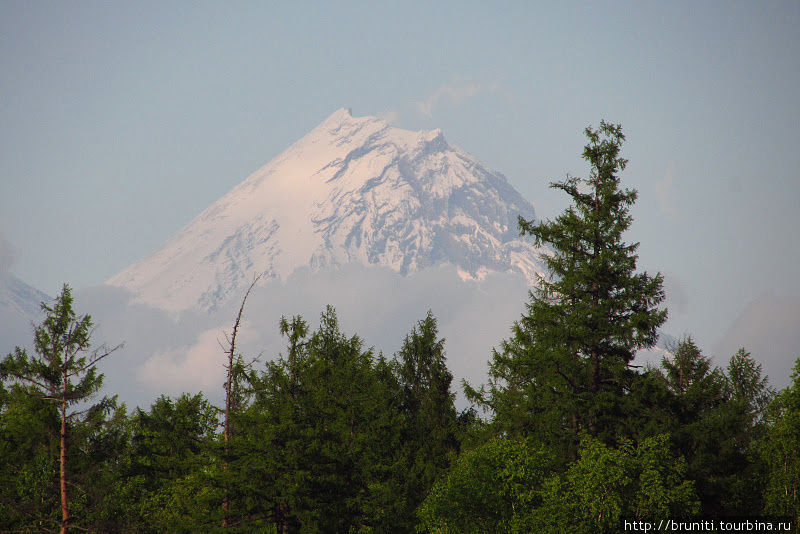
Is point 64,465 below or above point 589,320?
below

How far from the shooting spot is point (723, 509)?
110ft

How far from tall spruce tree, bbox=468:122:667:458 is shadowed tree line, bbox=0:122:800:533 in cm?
7

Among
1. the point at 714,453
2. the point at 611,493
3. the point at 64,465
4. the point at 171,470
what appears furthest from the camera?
the point at 171,470

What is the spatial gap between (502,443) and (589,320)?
20.1 feet

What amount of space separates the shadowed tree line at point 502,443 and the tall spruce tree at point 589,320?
0.07m

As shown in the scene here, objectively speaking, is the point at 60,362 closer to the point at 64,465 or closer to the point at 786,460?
the point at 64,465

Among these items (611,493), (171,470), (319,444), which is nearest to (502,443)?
(611,493)

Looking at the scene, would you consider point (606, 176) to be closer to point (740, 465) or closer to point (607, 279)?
point (607, 279)

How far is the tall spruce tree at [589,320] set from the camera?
31141mm

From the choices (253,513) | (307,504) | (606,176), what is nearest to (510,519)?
(307,504)

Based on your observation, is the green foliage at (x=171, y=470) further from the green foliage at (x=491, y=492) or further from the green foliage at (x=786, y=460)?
the green foliage at (x=786, y=460)

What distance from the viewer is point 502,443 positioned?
96.1 feet

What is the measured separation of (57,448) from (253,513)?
1084 cm

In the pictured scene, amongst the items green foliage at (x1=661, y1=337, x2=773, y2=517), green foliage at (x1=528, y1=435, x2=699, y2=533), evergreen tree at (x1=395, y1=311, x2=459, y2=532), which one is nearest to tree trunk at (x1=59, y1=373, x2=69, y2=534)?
evergreen tree at (x1=395, y1=311, x2=459, y2=532)
